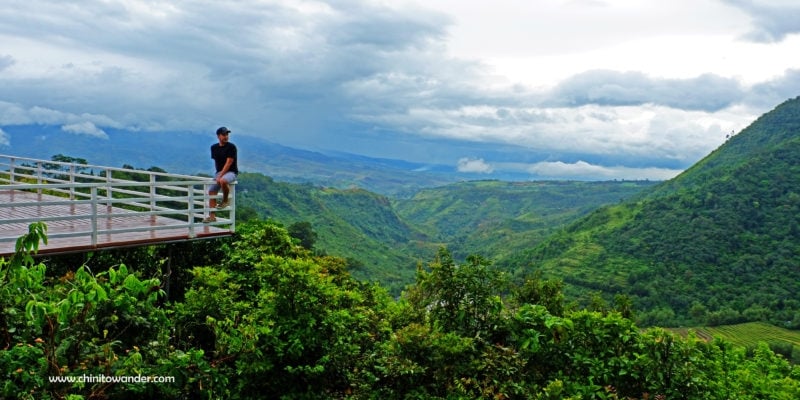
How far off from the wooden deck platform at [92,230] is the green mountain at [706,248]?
6689 cm

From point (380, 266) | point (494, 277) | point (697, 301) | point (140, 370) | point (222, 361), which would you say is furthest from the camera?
point (380, 266)

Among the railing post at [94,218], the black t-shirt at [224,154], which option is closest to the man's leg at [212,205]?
the black t-shirt at [224,154]

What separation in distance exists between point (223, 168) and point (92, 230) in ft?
10.3

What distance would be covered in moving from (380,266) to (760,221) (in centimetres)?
8235

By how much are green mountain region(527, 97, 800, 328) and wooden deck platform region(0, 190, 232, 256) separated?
66.9 m

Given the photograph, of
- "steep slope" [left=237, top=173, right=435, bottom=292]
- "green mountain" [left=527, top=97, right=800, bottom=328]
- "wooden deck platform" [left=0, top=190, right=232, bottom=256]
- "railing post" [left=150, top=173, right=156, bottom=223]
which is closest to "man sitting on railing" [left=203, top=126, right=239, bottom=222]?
"wooden deck platform" [left=0, top=190, right=232, bottom=256]

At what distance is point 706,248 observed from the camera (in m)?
96.9

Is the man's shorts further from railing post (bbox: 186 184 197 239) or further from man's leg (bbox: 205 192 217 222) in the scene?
railing post (bbox: 186 184 197 239)

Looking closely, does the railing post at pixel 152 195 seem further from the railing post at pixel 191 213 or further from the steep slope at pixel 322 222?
the steep slope at pixel 322 222

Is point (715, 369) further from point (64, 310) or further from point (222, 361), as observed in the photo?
point (64, 310)

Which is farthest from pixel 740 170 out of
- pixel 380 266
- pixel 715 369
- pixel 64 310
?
pixel 64 310

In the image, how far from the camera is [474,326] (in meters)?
8.77

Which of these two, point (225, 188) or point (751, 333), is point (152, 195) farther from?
point (751, 333)

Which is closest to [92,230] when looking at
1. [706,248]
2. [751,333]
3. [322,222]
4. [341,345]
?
[341,345]
